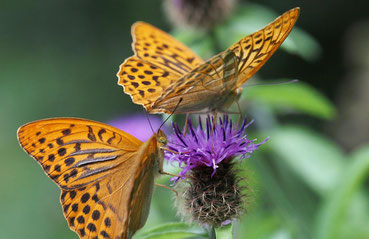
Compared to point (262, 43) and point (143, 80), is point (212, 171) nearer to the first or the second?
point (143, 80)

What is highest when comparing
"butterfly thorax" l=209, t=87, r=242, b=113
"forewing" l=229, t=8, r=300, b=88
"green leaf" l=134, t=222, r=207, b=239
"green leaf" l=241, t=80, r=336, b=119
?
"forewing" l=229, t=8, r=300, b=88

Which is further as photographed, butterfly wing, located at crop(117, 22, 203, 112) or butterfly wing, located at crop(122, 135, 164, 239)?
butterfly wing, located at crop(117, 22, 203, 112)

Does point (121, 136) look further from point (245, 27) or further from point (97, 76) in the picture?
point (97, 76)

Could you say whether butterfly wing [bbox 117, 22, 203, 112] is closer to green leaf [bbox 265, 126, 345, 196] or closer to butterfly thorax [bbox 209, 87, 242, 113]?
butterfly thorax [bbox 209, 87, 242, 113]

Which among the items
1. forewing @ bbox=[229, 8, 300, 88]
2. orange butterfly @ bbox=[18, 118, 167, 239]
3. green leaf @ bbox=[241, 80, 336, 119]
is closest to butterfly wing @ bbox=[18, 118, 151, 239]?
orange butterfly @ bbox=[18, 118, 167, 239]

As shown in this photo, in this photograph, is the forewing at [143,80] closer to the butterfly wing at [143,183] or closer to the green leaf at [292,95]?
the butterfly wing at [143,183]
